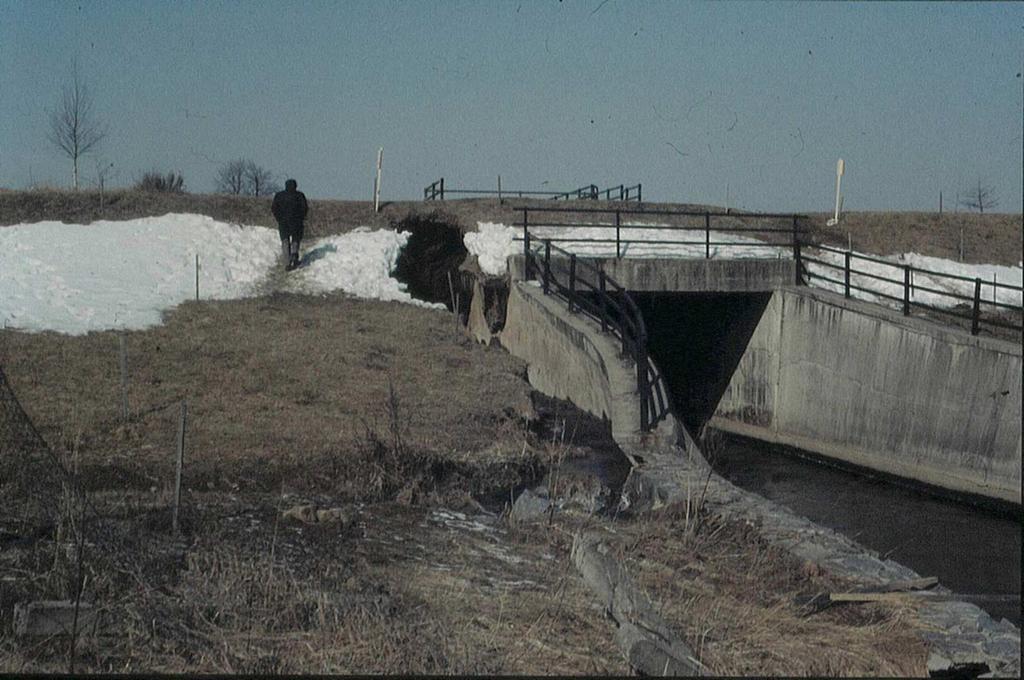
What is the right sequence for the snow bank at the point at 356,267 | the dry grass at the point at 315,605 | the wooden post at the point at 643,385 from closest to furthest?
the dry grass at the point at 315,605 < the wooden post at the point at 643,385 < the snow bank at the point at 356,267

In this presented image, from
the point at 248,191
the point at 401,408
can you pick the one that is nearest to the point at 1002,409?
the point at 401,408

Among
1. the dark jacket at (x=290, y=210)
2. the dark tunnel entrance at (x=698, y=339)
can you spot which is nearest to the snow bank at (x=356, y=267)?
the dark jacket at (x=290, y=210)

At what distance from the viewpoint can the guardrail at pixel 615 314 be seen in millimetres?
16094

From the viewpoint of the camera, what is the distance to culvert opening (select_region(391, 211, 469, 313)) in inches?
1017

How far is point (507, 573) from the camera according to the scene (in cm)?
865

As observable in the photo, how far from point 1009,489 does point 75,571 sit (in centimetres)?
1282

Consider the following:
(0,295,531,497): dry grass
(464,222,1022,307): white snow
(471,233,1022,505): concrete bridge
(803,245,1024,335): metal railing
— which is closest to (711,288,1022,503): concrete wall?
(471,233,1022,505): concrete bridge

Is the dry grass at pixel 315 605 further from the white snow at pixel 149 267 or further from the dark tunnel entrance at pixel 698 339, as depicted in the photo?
the dark tunnel entrance at pixel 698 339

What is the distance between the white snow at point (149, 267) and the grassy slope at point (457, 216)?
86cm

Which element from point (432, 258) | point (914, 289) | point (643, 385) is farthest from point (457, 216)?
point (643, 385)

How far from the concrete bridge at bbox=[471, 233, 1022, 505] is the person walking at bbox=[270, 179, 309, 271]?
16.5 ft

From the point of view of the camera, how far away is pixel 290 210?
82.8 feet

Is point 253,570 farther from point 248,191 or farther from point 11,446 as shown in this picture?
point 248,191

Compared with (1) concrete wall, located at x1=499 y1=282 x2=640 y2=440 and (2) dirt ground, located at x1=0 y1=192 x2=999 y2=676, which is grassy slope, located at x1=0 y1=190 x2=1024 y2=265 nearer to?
(1) concrete wall, located at x1=499 y1=282 x2=640 y2=440
